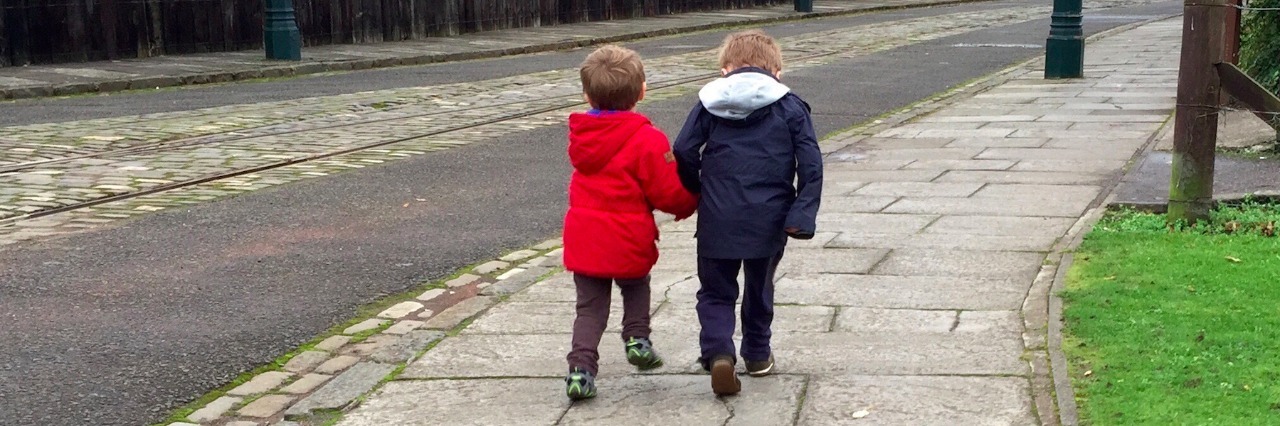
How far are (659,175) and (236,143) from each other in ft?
26.6

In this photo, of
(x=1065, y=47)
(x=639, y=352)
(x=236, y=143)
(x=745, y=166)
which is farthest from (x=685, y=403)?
(x=1065, y=47)

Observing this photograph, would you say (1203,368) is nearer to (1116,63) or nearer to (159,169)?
(159,169)

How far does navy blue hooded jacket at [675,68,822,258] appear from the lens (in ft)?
15.5

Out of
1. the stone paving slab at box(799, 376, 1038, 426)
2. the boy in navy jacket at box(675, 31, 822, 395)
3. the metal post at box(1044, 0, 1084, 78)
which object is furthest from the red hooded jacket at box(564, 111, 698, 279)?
the metal post at box(1044, 0, 1084, 78)

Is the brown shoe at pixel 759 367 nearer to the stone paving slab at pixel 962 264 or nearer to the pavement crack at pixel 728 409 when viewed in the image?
the pavement crack at pixel 728 409

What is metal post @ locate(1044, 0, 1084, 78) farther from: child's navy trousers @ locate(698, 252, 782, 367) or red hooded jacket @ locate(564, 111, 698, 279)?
red hooded jacket @ locate(564, 111, 698, 279)

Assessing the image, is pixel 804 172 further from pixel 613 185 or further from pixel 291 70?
pixel 291 70

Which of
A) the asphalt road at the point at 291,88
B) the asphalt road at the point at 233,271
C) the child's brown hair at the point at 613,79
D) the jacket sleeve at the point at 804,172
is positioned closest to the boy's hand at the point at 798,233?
the jacket sleeve at the point at 804,172

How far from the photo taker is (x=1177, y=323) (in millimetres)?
5352

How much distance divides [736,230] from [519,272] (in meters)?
2.43

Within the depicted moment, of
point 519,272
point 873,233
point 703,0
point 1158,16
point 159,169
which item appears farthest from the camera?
point 703,0

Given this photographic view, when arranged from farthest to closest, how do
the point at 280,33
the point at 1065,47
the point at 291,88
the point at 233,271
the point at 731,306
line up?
the point at 280,33 < the point at 291,88 < the point at 1065,47 < the point at 233,271 < the point at 731,306

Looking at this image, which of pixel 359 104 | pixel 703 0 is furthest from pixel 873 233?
pixel 703 0

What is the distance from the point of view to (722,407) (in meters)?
4.72
